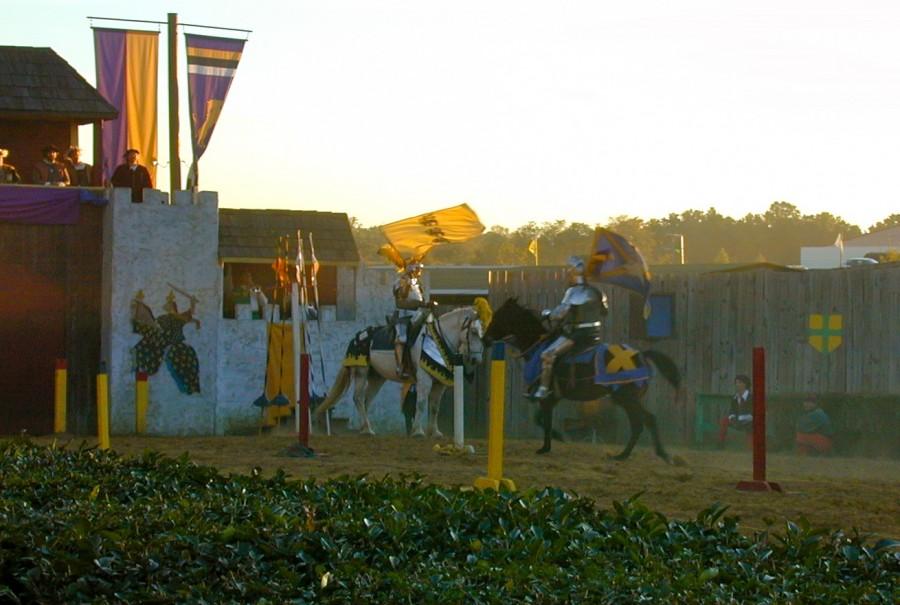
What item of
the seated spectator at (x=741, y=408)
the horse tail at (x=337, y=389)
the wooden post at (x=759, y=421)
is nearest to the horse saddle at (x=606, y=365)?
the seated spectator at (x=741, y=408)

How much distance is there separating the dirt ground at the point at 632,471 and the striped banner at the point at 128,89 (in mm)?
6231

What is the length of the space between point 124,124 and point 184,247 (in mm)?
3324

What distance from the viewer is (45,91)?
24281 millimetres

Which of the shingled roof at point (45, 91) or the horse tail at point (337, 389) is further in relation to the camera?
the shingled roof at point (45, 91)

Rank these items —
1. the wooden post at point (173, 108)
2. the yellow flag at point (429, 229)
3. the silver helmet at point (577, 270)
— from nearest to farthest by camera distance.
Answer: the silver helmet at point (577, 270) < the yellow flag at point (429, 229) < the wooden post at point (173, 108)

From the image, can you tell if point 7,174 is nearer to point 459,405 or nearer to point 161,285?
point 161,285

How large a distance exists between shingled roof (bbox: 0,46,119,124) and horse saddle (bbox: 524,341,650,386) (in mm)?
10151

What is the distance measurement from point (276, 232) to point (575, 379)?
17167 millimetres

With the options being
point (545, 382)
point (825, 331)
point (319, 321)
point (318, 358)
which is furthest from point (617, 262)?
point (318, 358)

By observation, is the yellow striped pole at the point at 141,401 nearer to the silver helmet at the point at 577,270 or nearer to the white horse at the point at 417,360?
the white horse at the point at 417,360

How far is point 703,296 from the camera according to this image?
20.9m

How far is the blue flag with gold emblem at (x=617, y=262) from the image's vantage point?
18094mm

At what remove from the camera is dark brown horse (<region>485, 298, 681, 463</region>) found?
17.3 metres

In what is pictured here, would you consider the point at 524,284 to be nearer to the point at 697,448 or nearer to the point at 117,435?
the point at 697,448
